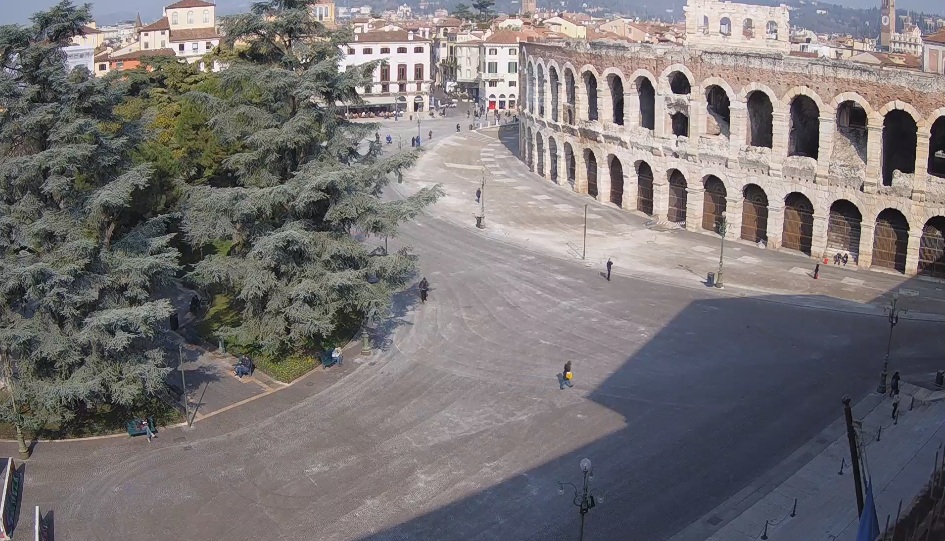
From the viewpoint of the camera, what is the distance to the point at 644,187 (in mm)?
68500

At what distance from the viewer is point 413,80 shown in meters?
125

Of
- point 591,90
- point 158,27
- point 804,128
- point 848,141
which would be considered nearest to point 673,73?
point 804,128

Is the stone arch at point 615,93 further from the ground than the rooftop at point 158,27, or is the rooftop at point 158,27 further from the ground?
the rooftop at point 158,27

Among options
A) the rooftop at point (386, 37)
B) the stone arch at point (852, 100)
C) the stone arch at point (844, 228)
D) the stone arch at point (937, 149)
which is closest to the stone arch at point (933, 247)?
the stone arch at point (937, 149)

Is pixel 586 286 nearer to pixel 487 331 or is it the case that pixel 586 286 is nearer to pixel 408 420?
pixel 487 331

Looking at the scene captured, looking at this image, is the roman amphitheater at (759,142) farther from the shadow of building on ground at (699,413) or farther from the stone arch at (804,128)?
the shadow of building on ground at (699,413)

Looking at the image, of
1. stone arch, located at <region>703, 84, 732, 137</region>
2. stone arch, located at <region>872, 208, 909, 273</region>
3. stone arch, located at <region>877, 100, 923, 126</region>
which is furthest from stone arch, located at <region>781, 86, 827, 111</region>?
stone arch, located at <region>872, 208, 909, 273</region>

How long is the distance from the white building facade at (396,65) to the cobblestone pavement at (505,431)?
7830cm

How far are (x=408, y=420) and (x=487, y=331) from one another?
9.84m

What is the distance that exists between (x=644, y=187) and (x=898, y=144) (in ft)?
57.9

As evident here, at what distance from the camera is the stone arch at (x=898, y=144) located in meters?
55.3

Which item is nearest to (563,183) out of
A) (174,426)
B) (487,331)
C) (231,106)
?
(487,331)

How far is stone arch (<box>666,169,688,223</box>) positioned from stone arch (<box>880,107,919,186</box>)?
13083 millimetres

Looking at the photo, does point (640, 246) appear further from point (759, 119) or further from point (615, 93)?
point (615, 93)
